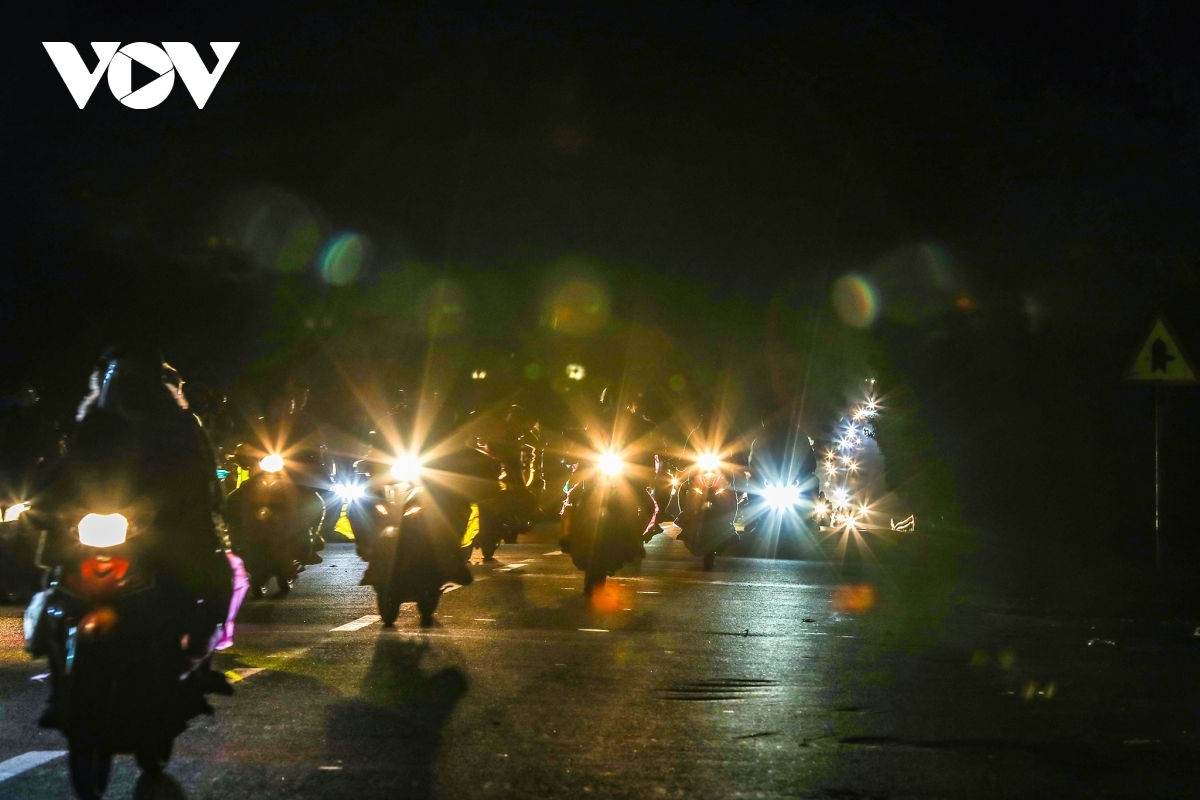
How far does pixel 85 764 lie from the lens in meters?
6.55

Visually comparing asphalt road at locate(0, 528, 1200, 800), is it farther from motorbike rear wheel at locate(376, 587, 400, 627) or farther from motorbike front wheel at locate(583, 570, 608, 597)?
motorbike front wheel at locate(583, 570, 608, 597)

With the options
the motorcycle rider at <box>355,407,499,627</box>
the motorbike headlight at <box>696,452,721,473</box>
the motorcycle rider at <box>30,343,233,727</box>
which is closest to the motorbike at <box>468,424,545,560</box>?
the motorbike headlight at <box>696,452,721,473</box>

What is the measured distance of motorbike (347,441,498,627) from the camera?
13.8m

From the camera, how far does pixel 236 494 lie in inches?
659

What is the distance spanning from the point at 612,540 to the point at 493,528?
6683mm

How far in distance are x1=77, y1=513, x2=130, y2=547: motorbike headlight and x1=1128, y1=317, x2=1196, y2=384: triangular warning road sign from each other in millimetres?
13112

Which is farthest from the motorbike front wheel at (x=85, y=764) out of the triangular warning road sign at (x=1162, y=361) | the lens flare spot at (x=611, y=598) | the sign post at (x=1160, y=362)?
the triangular warning road sign at (x=1162, y=361)

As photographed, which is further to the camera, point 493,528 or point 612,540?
point 493,528

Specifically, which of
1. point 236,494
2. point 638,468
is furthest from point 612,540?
point 236,494

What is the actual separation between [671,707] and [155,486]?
355cm

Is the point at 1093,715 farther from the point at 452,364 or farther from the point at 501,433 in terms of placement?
the point at 452,364

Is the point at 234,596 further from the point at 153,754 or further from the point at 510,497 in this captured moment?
the point at 510,497

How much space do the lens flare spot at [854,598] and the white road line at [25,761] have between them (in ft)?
31.3

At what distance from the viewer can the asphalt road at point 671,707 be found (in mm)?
7258
